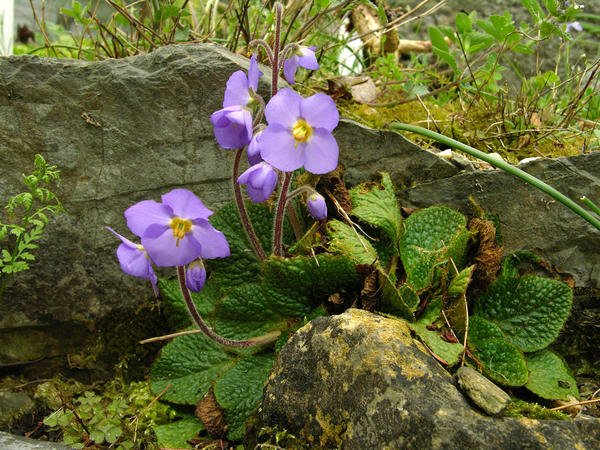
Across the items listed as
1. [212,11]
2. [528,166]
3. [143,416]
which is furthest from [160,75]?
[528,166]

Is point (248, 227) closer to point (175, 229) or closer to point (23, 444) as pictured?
point (175, 229)

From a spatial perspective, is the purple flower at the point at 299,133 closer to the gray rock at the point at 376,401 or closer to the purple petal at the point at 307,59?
the purple petal at the point at 307,59

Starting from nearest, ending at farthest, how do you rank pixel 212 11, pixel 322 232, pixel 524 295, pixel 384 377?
1. pixel 384 377
2. pixel 524 295
3. pixel 322 232
4. pixel 212 11

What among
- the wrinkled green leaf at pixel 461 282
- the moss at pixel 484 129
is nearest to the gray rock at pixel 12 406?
the wrinkled green leaf at pixel 461 282

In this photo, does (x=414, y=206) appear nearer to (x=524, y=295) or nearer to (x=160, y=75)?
(x=524, y=295)

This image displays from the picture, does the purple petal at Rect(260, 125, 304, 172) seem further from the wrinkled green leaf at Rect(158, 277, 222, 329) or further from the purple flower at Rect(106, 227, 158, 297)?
the wrinkled green leaf at Rect(158, 277, 222, 329)

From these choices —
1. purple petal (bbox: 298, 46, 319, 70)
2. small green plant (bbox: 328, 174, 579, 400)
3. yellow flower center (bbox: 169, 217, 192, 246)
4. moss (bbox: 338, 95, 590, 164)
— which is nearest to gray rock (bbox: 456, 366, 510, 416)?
small green plant (bbox: 328, 174, 579, 400)

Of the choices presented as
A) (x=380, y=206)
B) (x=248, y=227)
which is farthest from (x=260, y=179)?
(x=380, y=206)
